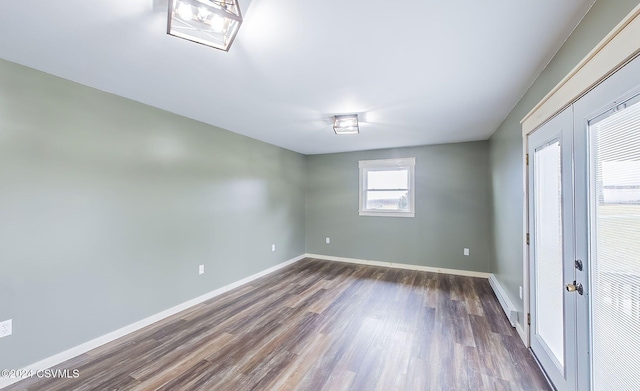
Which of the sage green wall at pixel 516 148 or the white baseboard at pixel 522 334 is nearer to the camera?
the sage green wall at pixel 516 148

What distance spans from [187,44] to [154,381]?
2.46 metres

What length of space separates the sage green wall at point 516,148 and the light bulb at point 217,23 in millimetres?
1886

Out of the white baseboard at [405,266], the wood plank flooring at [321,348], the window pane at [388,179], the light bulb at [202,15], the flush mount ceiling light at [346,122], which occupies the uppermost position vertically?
the light bulb at [202,15]

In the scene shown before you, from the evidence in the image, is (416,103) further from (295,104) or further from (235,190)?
(235,190)

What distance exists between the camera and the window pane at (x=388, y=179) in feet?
16.1

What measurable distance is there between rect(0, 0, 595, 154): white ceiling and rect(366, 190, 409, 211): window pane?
2.27m

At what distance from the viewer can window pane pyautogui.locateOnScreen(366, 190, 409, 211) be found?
4922mm

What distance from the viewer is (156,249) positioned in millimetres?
2785

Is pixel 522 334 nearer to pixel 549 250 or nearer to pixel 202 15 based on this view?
pixel 549 250

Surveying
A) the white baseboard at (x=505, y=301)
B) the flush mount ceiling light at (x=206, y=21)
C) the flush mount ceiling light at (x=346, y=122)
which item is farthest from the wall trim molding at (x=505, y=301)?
the flush mount ceiling light at (x=206, y=21)

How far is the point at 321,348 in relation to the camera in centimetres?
228

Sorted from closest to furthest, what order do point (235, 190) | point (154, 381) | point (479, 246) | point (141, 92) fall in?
point (154, 381), point (141, 92), point (235, 190), point (479, 246)

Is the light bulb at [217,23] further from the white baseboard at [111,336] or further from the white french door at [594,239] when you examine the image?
the white baseboard at [111,336]

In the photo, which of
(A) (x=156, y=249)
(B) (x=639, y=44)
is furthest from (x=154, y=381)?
(B) (x=639, y=44)
